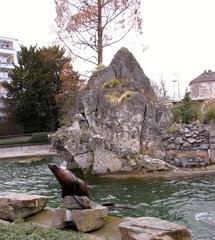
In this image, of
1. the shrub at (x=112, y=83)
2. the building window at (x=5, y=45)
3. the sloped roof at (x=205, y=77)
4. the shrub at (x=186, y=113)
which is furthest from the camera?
the building window at (x=5, y=45)

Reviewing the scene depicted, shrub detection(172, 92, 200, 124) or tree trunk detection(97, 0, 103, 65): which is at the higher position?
tree trunk detection(97, 0, 103, 65)

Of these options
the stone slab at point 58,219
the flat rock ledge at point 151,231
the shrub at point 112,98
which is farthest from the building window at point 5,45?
the flat rock ledge at point 151,231

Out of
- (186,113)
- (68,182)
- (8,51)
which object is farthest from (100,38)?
(8,51)

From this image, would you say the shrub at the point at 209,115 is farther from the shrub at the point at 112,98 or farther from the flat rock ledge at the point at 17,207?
the flat rock ledge at the point at 17,207

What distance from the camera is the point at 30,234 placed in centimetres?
676

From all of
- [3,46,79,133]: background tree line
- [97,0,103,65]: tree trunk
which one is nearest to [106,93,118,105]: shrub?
[97,0,103,65]: tree trunk

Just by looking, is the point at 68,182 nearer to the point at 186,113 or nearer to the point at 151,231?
the point at 151,231

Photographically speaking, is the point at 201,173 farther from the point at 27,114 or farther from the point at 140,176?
the point at 27,114

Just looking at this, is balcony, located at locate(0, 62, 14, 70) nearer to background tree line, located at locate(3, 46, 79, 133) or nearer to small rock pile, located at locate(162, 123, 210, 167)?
background tree line, located at locate(3, 46, 79, 133)

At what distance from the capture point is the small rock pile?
18344 millimetres

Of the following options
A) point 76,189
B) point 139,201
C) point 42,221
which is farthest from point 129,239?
point 139,201

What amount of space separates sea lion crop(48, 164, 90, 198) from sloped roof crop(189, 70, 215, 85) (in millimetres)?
69615

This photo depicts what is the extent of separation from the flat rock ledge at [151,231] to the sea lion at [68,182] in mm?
1482

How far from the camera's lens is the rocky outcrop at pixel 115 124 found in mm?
17672
